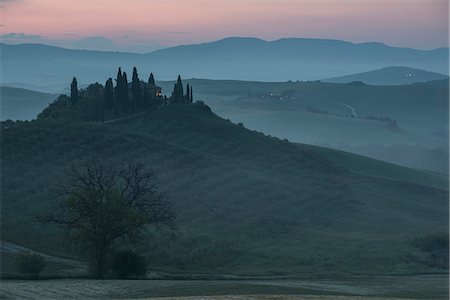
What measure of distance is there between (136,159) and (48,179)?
54.4ft

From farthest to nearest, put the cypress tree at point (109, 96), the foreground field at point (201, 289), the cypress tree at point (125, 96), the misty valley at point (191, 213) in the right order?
1. the cypress tree at point (125, 96)
2. the cypress tree at point (109, 96)
3. the misty valley at point (191, 213)
4. the foreground field at point (201, 289)

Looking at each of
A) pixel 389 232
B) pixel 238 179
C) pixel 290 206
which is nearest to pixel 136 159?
pixel 238 179

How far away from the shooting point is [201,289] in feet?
144

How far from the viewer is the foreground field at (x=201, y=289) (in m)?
41.9

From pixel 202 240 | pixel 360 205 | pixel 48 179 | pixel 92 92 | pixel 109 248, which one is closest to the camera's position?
pixel 109 248

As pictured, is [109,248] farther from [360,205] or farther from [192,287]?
[360,205]

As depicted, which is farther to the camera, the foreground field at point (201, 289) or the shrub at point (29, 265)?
the shrub at point (29, 265)

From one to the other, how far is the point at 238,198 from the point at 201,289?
47.8 meters

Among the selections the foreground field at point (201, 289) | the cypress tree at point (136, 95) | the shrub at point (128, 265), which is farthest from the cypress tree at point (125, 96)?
the foreground field at point (201, 289)

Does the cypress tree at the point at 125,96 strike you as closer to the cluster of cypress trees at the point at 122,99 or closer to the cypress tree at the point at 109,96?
the cluster of cypress trees at the point at 122,99

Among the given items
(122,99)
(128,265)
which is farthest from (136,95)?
(128,265)

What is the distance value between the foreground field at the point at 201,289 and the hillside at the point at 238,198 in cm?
1362

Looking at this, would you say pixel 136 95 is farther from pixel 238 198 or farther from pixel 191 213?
pixel 191 213

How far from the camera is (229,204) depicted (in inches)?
3472
